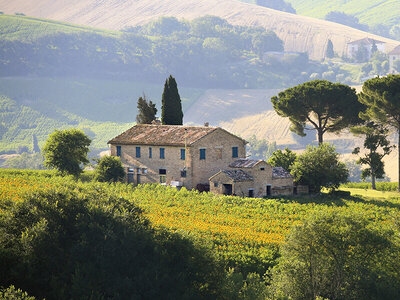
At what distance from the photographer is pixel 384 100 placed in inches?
2446

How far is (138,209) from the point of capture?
33.8 meters

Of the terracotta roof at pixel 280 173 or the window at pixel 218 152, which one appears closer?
the terracotta roof at pixel 280 173

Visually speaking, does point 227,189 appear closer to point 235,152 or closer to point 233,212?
point 235,152

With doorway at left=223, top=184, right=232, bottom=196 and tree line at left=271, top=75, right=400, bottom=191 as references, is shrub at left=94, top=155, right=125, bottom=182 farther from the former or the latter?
tree line at left=271, top=75, right=400, bottom=191

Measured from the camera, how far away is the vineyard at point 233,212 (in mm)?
39094

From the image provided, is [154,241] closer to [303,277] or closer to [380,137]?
[303,277]

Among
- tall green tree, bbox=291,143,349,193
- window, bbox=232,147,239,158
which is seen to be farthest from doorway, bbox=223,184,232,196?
tall green tree, bbox=291,143,349,193

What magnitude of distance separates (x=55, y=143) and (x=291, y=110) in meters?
23.1

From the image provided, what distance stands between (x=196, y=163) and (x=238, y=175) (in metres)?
4.57

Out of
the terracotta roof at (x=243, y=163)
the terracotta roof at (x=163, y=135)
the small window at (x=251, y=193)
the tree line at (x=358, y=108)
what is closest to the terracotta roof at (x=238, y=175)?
the terracotta roof at (x=243, y=163)

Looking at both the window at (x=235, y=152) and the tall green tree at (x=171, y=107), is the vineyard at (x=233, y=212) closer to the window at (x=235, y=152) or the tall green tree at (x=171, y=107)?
the window at (x=235, y=152)

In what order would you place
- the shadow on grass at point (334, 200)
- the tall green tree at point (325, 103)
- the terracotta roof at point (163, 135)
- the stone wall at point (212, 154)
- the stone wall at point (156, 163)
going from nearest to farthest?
1. the shadow on grass at point (334, 200)
2. the stone wall at point (212, 154)
3. the stone wall at point (156, 163)
4. the terracotta roof at point (163, 135)
5. the tall green tree at point (325, 103)

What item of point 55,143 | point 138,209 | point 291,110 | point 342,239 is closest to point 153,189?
point 55,143

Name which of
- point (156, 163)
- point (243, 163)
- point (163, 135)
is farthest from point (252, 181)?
point (163, 135)
